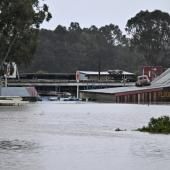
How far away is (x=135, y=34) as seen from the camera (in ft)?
615

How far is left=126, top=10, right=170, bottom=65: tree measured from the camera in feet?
609

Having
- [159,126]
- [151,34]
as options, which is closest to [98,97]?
[151,34]

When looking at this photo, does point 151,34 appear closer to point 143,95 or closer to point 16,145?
point 143,95

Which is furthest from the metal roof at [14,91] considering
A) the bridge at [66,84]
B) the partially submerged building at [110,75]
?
the partially submerged building at [110,75]

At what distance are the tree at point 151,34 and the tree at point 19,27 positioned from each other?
323ft

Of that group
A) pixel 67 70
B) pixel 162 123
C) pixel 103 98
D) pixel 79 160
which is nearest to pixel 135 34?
pixel 67 70

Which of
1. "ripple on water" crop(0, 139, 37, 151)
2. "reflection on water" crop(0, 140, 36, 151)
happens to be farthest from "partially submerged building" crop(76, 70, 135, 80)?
"reflection on water" crop(0, 140, 36, 151)

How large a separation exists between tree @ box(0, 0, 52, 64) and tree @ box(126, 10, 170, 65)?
323 feet

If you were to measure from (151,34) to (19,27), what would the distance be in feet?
350

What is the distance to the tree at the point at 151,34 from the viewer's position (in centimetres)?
18550

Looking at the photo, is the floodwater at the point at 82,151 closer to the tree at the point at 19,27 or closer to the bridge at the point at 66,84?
the tree at the point at 19,27

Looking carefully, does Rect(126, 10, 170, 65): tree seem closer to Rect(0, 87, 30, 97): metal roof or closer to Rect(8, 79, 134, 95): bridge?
Rect(8, 79, 134, 95): bridge

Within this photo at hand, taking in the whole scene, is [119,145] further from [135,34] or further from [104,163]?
[135,34]

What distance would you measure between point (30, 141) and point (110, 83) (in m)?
128
